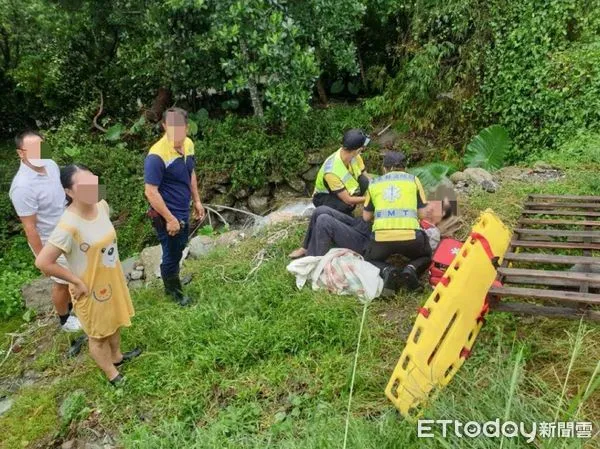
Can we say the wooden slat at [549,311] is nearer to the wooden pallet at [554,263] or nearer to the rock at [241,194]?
the wooden pallet at [554,263]

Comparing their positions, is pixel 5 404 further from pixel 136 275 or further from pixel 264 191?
pixel 264 191

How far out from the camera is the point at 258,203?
744cm

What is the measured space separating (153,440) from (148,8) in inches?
261

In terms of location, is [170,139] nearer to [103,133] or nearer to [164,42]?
[164,42]

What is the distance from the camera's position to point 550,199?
14.3 ft

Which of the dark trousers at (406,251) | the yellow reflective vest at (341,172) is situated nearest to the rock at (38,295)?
the yellow reflective vest at (341,172)

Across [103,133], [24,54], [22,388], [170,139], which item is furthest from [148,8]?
[22,388]

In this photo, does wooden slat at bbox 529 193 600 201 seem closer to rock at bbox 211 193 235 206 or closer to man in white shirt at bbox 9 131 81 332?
man in white shirt at bbox 9 131 81 332

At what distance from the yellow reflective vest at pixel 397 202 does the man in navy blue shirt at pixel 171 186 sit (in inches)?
60.2

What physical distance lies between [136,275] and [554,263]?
12.9ft

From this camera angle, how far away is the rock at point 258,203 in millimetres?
7426

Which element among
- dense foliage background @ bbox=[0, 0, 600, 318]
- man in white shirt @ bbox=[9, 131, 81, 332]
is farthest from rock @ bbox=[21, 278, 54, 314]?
man in white shirt @ bbox=[9, 131, 81, 332]

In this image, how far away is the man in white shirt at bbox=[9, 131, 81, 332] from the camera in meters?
3.56

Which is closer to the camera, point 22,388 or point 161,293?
point 22,388
